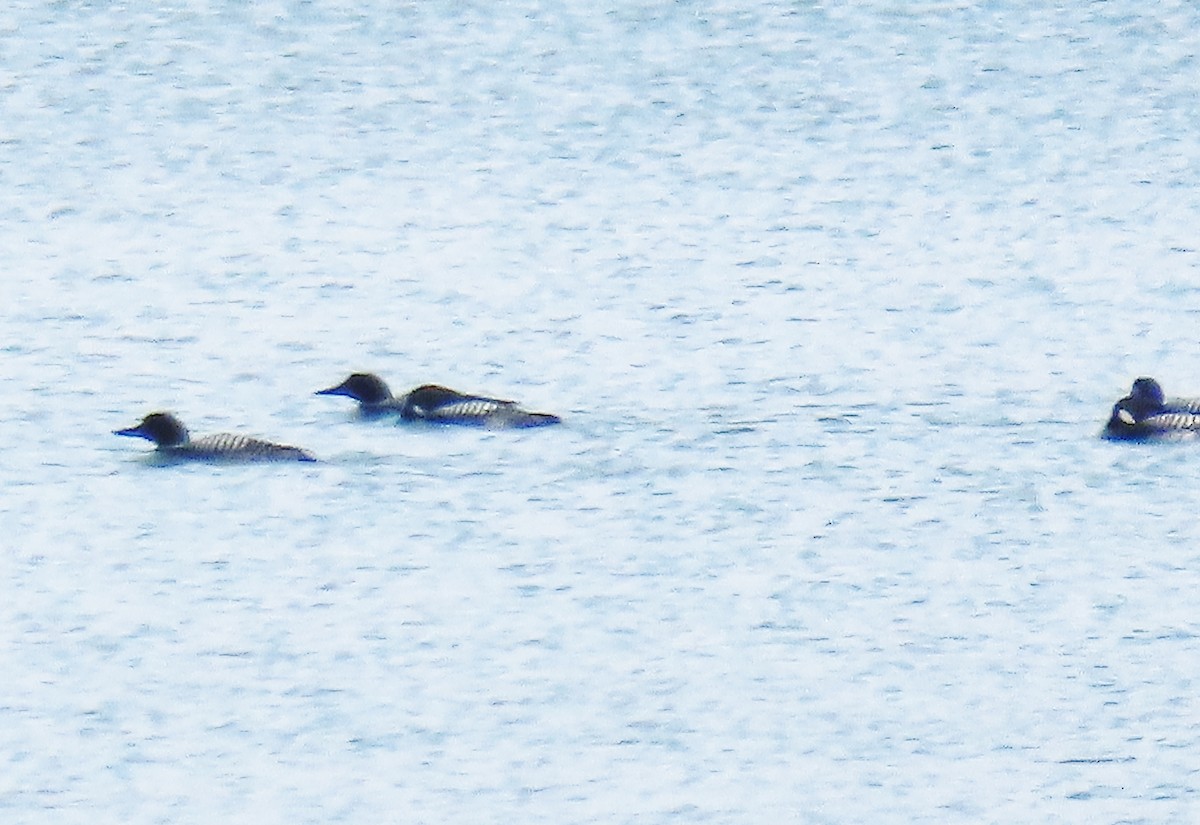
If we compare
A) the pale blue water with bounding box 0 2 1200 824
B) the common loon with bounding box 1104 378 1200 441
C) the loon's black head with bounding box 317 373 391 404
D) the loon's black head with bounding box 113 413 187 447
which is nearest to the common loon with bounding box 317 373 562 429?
the loon's black head with bounding box 317 373 391 404

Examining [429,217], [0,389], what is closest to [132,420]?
[0,389]

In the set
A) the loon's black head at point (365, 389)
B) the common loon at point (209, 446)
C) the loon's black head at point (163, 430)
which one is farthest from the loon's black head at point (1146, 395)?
the loon's black head at point (163, 430)

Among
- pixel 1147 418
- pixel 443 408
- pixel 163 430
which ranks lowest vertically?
pixel 1147 418

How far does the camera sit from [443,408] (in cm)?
1476

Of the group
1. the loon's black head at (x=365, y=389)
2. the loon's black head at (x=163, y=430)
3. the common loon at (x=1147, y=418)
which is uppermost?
the loon's black head at (x=163, y=430)

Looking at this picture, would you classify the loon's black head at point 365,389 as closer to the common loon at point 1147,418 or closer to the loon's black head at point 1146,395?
the common loon at point 1147,418

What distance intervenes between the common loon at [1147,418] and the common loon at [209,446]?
3.70 meters


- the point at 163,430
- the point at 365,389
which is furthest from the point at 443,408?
the point at 163,430

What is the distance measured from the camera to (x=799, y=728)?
34.3 ft

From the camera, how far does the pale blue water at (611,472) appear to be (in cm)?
1022

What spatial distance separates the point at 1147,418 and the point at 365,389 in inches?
147

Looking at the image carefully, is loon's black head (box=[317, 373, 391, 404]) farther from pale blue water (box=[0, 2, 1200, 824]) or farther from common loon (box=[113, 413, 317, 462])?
common loon (box=[113, 413, 317, 462])

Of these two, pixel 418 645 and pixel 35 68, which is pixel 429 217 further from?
pixel 418 645

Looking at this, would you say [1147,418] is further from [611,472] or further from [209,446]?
[209,446]
